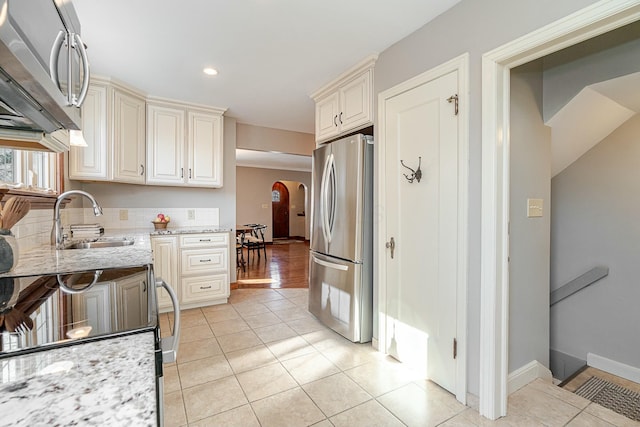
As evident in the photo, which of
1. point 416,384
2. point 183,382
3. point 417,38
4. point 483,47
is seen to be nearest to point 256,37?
point 417,38

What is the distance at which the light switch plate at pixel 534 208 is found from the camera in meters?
1.97

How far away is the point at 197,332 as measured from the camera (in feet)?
8.93

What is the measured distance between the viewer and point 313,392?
6.04 ft

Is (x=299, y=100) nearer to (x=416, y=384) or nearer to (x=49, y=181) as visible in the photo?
(x=49, y=181)

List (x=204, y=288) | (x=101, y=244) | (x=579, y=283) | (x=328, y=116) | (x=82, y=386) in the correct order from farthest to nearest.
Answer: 1. (x=204, y=288)
2. (x=328, y=116)
3. (x=579, y=283)
4. (x=101, y=244)
5. (x=82, y=386)

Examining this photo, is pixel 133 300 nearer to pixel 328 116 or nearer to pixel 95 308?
pixel 95 308

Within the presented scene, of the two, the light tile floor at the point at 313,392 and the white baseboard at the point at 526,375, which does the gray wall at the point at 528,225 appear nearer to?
the white baseboard at the point at 526,375

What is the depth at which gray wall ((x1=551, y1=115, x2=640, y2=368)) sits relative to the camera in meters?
2.62

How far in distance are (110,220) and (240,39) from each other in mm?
2490

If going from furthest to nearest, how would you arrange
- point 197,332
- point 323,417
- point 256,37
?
point 197,332, point 256,37, point 323,417

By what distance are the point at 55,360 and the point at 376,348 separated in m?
2.25

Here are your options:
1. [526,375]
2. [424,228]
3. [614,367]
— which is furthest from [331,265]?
[614,367]

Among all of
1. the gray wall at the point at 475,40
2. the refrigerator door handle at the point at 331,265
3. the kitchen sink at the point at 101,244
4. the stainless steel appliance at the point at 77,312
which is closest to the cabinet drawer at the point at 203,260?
the kitchen sink at the point at 101,244

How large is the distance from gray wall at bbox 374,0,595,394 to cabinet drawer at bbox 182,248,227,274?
270cm
